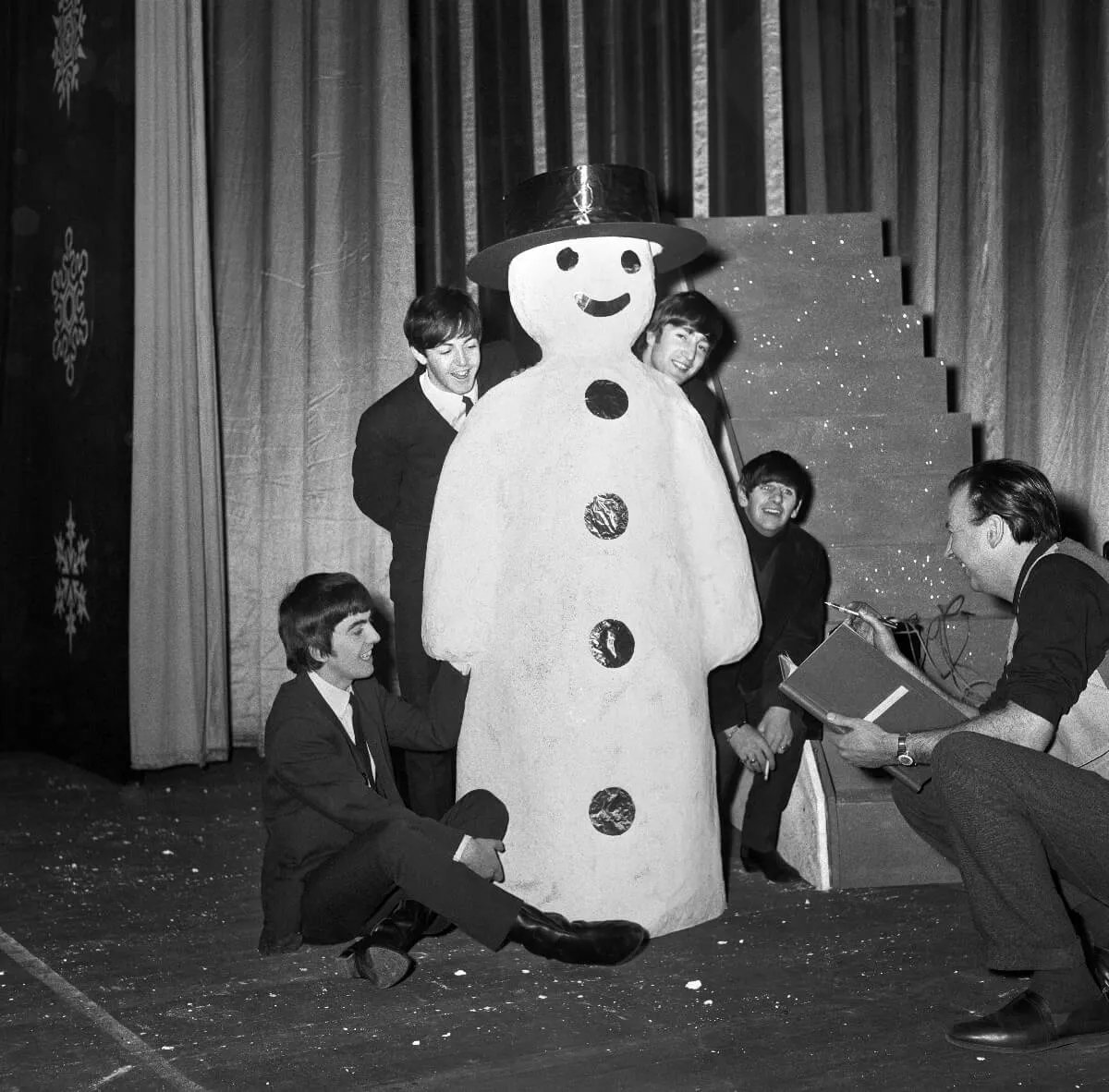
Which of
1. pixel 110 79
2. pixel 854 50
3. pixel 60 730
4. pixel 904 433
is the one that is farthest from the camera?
pixel 854 50

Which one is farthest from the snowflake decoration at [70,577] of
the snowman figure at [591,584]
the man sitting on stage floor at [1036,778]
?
the man sitting on stage floor at [1036,778]

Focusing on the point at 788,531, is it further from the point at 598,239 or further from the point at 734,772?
the point at 598,239

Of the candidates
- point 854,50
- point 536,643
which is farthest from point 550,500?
point 854,50

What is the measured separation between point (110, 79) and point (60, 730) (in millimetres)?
1974

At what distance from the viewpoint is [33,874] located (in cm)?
291

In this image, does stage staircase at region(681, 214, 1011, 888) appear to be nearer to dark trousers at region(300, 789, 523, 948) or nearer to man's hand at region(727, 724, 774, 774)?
man's hand at region(727, 724, 774, 774)

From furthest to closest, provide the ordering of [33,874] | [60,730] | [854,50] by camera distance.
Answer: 1. [854,50]
2. [60,730]
3. [33,874]

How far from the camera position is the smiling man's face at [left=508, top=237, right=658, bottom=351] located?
2359mm

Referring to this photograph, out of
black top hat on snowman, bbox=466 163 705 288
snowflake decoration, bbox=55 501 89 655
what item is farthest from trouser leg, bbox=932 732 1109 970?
snowflake decoration, bbox=55 501 89 655

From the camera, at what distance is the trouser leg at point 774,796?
9.31 feet

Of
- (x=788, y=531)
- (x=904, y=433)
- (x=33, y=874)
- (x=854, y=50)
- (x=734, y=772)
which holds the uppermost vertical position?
(x=854, y=50)

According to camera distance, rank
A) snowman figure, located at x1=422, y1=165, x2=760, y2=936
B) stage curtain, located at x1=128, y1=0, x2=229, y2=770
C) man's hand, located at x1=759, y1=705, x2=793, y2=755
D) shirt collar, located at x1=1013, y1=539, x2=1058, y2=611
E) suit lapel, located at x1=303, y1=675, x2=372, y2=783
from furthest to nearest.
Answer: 1. stage curtain, located at x1=128, y1=0, x2=229, y2=770
2. man's hand, located at x1=759, y1=705, x2=793, y2=755
3. suit lapel, located at x1=303, y1=675, x2=372, y2=783
4. snowman figure, located at x1=422, y1=165, x2=760, y2=936
5. shirt collar, located at x1=1013, y1=539, x2=1058, y2=611

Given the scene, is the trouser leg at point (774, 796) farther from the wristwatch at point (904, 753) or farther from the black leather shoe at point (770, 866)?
the wristwatch at point (904, 753)

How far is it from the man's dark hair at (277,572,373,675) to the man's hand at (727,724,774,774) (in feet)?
2.69
